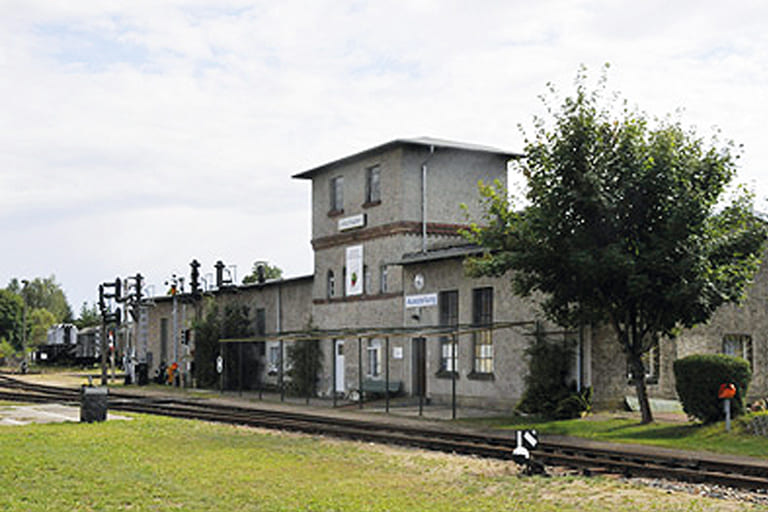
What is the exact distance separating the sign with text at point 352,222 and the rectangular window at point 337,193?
83 centimetres

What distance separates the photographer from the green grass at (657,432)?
18.3m

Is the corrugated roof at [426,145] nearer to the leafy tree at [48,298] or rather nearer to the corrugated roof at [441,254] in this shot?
the corrugated roof at [441,254]

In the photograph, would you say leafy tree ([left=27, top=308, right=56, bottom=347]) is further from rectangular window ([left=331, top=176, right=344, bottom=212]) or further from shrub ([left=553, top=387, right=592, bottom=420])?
shrub ([left=553, top=387, right=592, bottom=420])

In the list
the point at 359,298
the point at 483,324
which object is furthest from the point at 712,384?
the point at 359,298

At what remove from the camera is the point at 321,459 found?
16.8 metres

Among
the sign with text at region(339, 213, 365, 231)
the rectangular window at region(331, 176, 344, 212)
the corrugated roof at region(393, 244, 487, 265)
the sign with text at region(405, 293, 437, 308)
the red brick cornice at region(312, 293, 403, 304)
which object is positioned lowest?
the sign with text at region(405, 293, 437, 308)

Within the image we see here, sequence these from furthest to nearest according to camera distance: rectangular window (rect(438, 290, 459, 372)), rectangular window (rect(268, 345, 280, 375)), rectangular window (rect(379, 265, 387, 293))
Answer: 1. rectangular window (rect(268, 345, 280, 375))
2. rectangular window (rect(379, 265, 387, 293))
3. rectangular window (rect(438, 290, 459, 372))

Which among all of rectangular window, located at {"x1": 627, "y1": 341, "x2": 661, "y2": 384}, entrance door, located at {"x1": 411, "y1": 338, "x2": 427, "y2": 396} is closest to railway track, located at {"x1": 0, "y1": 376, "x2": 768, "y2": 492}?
entrance door, located at {"x1": 411, "y1": 338, "x2": 427, "y2": 396}

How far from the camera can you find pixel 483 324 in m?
28.5

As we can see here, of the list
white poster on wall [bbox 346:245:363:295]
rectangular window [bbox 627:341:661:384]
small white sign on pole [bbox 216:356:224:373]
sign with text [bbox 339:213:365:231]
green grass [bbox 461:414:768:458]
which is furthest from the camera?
small white sign on pole [bbox 216:356:224:373]

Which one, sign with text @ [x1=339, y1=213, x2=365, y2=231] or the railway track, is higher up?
sign with text @ [x1=339, y1=213, x2=365, y2=231]

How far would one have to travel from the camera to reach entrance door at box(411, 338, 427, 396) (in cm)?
3131

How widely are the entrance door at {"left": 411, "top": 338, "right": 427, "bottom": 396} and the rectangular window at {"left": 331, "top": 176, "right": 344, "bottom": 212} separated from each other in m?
6.76

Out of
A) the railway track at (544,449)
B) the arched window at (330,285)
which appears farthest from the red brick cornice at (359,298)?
the railway track at (544,449)
